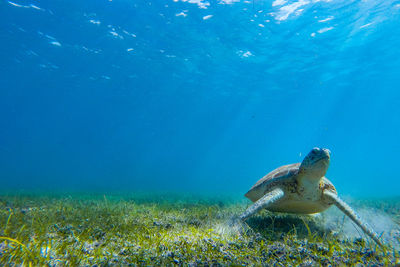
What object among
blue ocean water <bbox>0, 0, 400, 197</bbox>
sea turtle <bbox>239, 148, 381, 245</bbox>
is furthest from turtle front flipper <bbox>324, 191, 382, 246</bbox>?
blue ocean water <bbox>0, 0, 400, 197</bbox>

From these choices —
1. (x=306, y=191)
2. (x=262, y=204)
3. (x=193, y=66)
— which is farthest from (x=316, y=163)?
(x=193, y=66)

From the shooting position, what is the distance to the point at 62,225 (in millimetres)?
2607

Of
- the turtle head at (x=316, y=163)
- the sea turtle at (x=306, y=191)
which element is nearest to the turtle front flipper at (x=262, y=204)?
the sea turtle at (x=306, y=191)

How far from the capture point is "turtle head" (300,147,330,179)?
3.26m

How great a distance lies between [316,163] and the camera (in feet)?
10.7

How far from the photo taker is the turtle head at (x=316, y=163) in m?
3.26

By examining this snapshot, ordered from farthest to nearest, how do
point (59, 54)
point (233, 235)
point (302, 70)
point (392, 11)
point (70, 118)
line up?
point (70, 118)
point (302, 70)
point (59, 54)
point (392, 11)
point (233, 235)

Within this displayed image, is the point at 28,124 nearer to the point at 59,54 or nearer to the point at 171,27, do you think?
the point at 59,54

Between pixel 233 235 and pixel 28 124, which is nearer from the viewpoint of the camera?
pixel 233 235

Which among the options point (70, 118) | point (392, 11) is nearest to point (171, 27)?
point (392, 11)

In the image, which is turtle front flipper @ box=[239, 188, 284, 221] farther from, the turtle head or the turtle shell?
the turtle head

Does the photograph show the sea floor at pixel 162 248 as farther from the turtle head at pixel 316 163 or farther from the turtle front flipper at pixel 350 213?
the turtle head at pixel 316 163

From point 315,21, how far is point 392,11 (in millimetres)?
5573

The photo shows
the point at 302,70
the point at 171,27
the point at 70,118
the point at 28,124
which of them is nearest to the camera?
the point at 171,27
